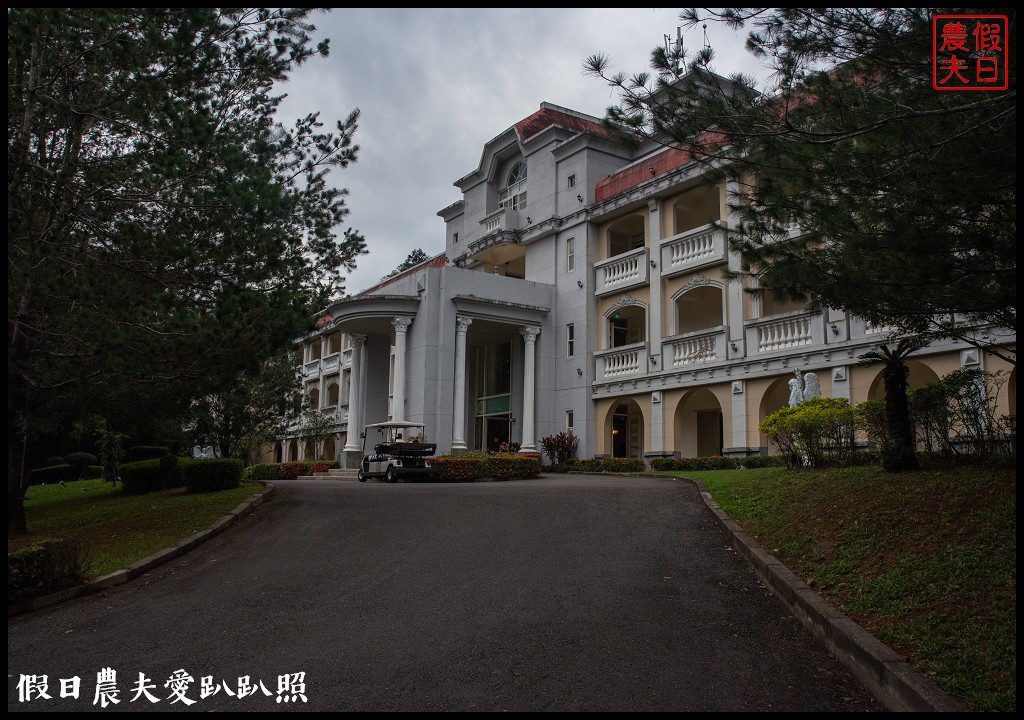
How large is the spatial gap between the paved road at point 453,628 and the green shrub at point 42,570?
327mm

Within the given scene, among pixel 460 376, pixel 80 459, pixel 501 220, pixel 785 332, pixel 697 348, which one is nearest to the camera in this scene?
pixel 785 332

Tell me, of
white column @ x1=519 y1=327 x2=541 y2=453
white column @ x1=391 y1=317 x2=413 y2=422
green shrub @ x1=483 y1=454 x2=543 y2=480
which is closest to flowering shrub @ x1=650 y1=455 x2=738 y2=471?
green shrub @ x1=483 y1=454 x2=543 y2=480

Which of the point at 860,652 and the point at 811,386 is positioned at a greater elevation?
the point at 811,386

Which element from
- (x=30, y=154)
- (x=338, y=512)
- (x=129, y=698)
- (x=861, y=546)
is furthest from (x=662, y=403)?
(x=129, y=698)

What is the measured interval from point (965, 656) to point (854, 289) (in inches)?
154

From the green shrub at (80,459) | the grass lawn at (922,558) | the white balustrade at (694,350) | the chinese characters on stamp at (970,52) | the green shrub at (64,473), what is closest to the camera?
the grass lawn at (922,558)

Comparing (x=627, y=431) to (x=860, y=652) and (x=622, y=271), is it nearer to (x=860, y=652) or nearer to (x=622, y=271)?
(x=622, y=271)

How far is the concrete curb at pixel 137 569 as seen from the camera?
8.38 m

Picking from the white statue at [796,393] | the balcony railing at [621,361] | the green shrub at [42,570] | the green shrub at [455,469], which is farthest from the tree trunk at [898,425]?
the balcony railing at [621,361]

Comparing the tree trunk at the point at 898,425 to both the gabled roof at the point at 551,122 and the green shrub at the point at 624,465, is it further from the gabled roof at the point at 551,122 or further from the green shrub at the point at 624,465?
the gabled roof at the point at 551,122

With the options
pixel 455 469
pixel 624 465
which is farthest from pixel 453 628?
pixel 624 465

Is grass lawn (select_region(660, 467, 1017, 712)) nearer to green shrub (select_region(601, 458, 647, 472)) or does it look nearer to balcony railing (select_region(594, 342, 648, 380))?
green shrub (select_region(601, 458, 647, 472))

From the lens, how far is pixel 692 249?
24.8 meters

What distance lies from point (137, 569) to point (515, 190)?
2615 centimetres
